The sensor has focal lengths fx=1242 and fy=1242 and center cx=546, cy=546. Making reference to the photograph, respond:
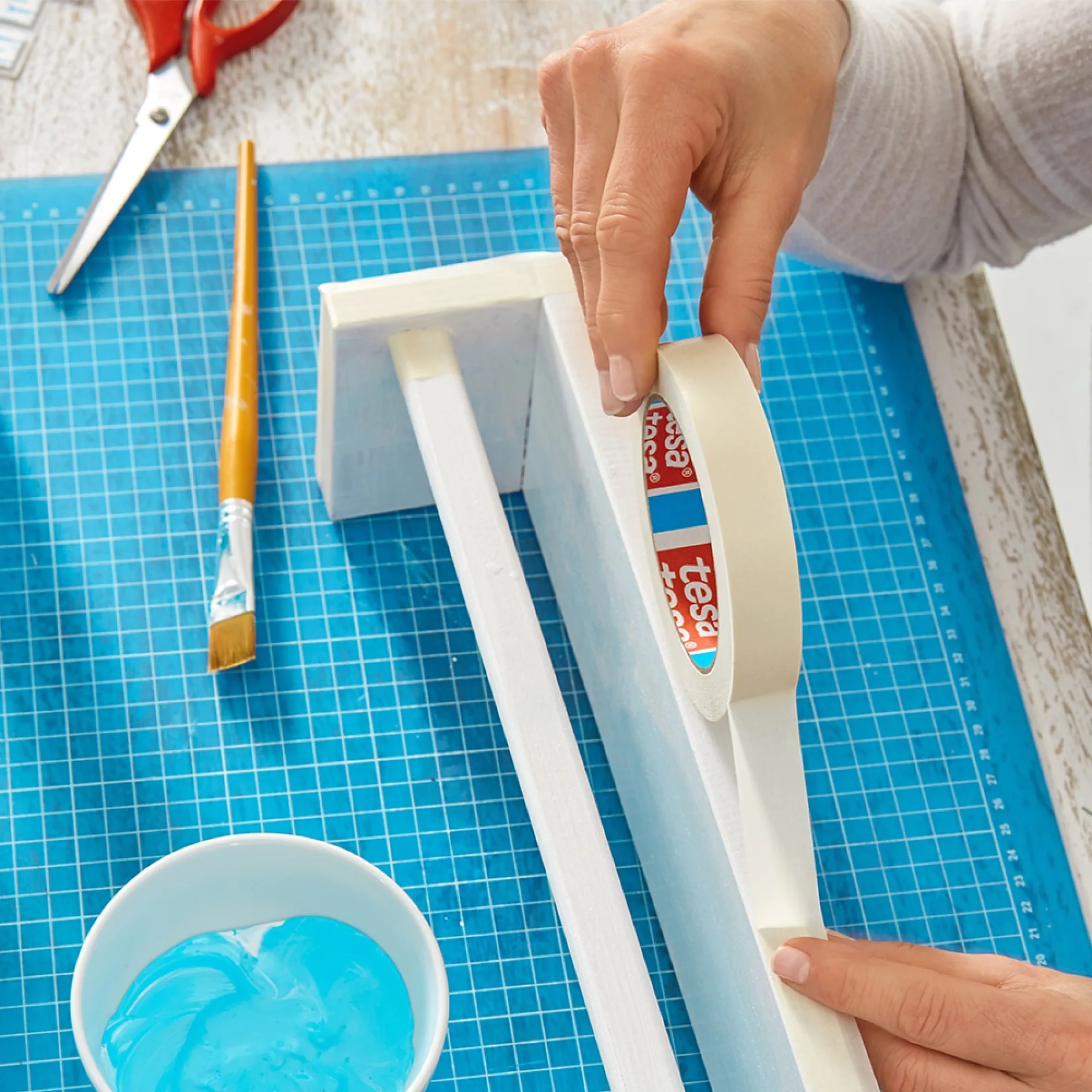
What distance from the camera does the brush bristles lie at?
0.66 meters

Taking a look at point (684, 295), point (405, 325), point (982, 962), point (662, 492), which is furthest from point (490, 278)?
point (982, 962)

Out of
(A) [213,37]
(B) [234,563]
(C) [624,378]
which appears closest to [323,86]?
(A) [213,37]

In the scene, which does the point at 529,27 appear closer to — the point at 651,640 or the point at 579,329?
the point at 579,329

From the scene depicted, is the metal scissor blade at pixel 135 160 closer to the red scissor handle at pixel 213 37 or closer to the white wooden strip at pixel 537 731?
the red scissor handle at pixel 213 37

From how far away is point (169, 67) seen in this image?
0.83 metres

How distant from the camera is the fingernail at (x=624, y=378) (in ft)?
1.61

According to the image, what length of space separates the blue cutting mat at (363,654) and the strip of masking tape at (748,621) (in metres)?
0.18

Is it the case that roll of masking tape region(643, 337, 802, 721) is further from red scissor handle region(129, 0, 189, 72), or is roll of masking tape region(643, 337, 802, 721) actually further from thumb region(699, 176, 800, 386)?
red scissor handle region(129, 0, 189, 72)

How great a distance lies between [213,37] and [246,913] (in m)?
0.58

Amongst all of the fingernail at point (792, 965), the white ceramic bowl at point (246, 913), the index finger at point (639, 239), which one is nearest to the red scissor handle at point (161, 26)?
the index finger at point (639, 239)

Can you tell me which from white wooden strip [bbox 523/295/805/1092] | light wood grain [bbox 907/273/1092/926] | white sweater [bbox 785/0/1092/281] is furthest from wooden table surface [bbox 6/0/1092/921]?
white wooden strip [bbox 523/295/805/1092]

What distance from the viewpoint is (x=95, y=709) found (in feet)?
2.17

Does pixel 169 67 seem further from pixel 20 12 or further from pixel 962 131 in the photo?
pixel 962 131

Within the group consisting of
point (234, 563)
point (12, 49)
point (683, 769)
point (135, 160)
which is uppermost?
point (12, 49)
